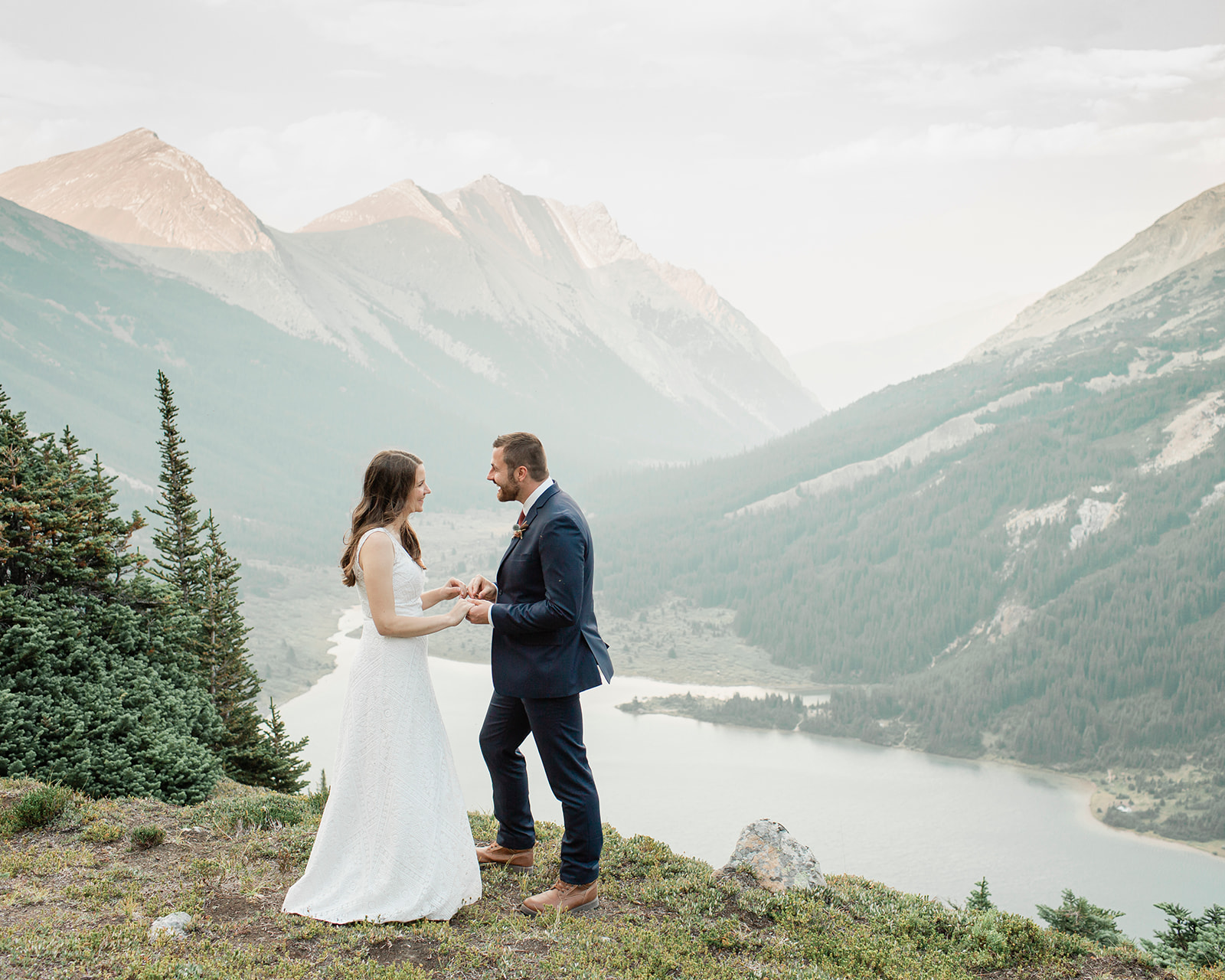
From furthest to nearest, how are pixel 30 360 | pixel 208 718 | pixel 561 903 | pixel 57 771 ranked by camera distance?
pixel 30 360, pixel 208 718, pixel 57 771, pixel 561 903

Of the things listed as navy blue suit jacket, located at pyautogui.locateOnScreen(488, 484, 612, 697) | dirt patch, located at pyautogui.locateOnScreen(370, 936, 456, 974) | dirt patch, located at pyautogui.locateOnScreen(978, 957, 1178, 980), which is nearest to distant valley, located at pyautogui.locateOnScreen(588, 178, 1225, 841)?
dirt patch, located at pyautogui.locateOnScreen(978, 957, 1178, 980)

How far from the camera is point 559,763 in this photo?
6.20 meters

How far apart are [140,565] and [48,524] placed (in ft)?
5.44

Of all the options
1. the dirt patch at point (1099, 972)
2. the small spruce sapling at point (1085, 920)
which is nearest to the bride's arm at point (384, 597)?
the dirt patch at point (1099, 972)

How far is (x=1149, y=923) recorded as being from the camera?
44938mm

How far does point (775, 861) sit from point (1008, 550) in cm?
12565

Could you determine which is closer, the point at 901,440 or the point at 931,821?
the point at 931,821

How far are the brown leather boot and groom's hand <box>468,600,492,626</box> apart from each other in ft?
7.75

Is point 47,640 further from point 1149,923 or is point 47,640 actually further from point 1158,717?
point 1158,717

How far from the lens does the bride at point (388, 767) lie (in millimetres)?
5965

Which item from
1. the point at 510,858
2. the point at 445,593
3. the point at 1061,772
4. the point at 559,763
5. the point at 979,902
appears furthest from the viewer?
the point at 1061,772

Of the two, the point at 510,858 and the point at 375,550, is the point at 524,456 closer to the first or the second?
the point at 375,550

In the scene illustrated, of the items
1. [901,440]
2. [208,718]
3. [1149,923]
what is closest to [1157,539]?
[901,440]

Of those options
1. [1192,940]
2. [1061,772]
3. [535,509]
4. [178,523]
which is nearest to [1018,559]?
A: [1061,772]
